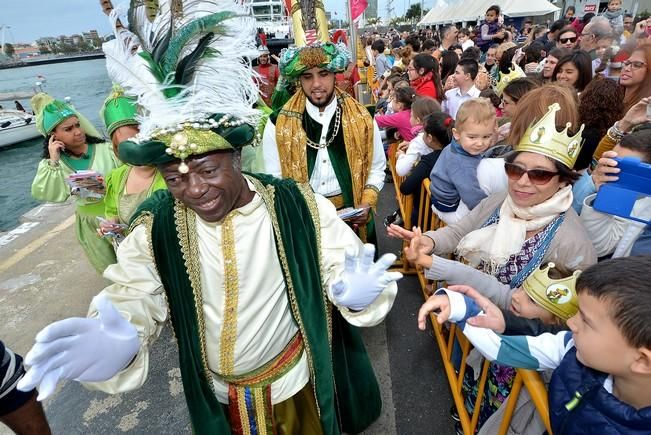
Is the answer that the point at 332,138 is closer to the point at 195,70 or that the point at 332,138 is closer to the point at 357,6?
the point at 195,70

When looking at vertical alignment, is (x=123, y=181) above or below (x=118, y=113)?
below

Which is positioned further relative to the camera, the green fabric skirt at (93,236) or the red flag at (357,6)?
the red flag at (357,6)

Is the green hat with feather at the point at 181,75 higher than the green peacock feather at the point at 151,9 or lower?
lower

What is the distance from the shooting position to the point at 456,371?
2.26m

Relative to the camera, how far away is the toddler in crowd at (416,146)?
3156mm

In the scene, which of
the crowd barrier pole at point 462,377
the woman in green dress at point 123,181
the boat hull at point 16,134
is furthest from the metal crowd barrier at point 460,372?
the boat hull at point 16,134

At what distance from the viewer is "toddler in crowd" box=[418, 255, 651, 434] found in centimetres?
93

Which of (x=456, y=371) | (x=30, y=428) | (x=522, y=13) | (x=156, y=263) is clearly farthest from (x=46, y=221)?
(x=522, y=13)

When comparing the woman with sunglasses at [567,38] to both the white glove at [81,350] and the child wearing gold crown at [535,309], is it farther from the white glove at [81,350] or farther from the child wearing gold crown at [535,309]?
the white glove at [81,350]

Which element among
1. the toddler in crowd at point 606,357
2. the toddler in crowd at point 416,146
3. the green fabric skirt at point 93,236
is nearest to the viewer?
the toddler in crowd at point 606,357

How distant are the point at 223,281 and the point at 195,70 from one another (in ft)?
2.51

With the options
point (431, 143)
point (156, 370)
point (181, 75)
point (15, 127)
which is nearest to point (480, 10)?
point (431, 143)

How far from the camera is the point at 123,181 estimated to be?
2.45m

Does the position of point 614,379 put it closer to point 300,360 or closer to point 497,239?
point 497,239
